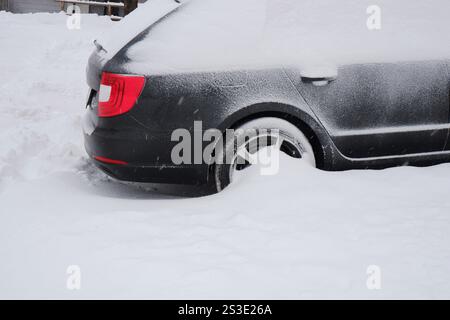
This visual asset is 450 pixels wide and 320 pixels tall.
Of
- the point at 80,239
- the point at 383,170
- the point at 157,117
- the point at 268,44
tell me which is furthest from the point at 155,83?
the point at 383,170

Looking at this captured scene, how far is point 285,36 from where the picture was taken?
3717 mm

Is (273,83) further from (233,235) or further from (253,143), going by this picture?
(233,235)

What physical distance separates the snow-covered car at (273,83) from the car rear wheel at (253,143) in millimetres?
11

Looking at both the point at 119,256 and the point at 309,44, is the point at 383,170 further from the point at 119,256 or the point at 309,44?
the point at 119,256

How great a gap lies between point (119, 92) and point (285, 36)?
132cm

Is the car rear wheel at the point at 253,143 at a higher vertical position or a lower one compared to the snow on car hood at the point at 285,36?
lower

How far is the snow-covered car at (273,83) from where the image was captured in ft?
11.6

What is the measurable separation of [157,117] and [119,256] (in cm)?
112

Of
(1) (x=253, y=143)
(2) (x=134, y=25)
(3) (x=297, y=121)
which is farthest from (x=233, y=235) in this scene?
(2) (x=134, y=25)

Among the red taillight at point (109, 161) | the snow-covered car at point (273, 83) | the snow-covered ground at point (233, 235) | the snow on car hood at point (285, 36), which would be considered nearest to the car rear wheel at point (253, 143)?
the snow-covered car at point (273, 83)

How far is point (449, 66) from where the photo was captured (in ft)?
Answer: 13.1

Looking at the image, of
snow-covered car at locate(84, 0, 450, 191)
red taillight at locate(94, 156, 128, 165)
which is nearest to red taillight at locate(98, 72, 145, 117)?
snow-covered car at locate(84, 0, 450, 191)

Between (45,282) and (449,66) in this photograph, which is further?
(449,66)

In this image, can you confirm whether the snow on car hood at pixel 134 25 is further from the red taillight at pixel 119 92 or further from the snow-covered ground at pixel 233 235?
the snow-covered ground at pixel 233 235
